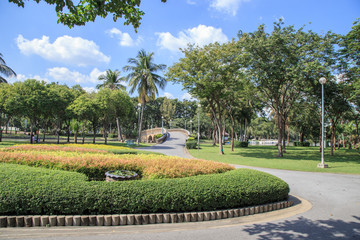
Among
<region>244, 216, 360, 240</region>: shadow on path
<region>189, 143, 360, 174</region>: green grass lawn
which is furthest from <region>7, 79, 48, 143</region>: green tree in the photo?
<region>244, 216, 360, 240</region>: shadow on path

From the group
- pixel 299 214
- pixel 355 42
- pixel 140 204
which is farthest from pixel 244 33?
pixel 140 204

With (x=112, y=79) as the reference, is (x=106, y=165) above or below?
below

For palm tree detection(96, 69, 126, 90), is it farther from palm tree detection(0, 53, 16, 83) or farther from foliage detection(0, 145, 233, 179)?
foliage detection(0, 145, 233, 179)

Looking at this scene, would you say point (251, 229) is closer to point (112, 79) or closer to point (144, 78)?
point (144, 78)

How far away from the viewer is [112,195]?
514 cm

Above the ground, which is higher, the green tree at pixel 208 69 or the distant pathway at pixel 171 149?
the green tree at pixel 208 69

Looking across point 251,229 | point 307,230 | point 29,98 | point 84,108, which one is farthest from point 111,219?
point 84,108

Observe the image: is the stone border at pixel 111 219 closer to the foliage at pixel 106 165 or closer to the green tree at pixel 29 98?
the foliage at pixel 106 165

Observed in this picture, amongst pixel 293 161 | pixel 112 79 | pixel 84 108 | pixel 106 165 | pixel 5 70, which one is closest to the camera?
pixel 106 165

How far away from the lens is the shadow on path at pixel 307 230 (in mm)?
4738

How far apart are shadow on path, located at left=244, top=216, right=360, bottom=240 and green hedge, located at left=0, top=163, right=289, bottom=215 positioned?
3.17 ft

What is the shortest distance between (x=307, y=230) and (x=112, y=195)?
4.51 metres

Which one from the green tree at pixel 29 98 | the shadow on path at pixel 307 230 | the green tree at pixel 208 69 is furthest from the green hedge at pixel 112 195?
the green tree at pixel 29 98

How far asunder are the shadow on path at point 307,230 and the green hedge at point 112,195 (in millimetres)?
968
